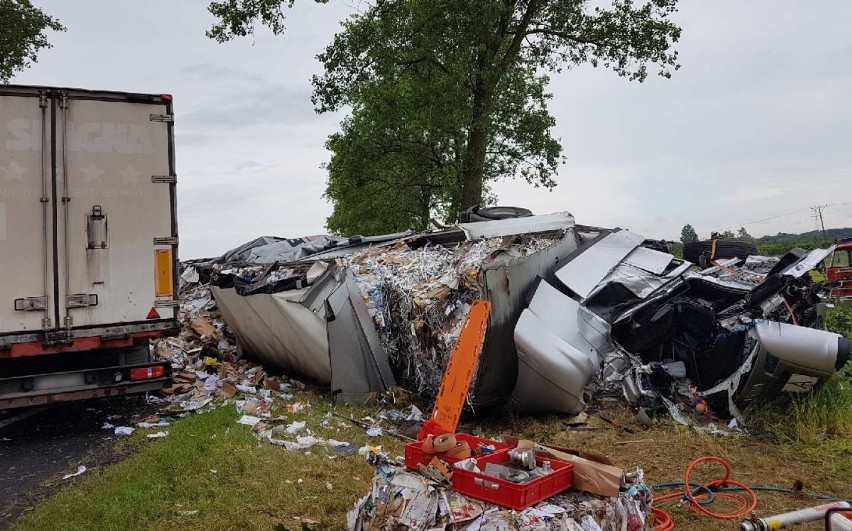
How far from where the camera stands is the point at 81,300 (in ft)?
20.6

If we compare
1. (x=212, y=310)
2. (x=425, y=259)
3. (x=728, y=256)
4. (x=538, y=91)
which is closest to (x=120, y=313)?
(x=425, y=259)

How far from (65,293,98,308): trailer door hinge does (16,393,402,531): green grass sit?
1.50 meters

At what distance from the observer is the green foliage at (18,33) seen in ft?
53.0

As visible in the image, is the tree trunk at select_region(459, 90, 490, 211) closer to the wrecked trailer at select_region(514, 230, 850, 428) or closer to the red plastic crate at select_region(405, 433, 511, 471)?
the wrecked trailer at select_region(514, 230, 850, 428)

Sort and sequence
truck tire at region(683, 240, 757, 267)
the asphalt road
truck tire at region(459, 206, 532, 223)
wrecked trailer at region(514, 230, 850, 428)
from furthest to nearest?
truck tire at region(459, 206, 532, 223) < truck tire at region(683, 240, 757, 267) < wrecked trailer at region(514, 230, 850, 428) < the asphalt road

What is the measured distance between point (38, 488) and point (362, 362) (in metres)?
3.25

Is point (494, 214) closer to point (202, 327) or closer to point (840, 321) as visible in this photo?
point (202, 327)

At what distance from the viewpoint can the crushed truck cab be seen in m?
6.07

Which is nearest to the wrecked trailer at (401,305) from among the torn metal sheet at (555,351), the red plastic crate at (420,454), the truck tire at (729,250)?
the torn metal sheet at (555,351)

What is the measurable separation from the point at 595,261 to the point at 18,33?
1608 cm

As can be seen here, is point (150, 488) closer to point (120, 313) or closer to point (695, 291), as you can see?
point (120, 313)

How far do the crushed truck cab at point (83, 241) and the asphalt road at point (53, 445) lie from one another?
0.44 metres

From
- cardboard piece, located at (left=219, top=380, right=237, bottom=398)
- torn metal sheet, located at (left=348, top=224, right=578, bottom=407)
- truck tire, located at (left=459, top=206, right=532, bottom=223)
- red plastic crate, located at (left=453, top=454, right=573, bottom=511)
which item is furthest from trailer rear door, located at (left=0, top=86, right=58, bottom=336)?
truck tire, located at (left=459, top=206, right=532, bottom=223)

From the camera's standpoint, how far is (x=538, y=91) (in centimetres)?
1911
